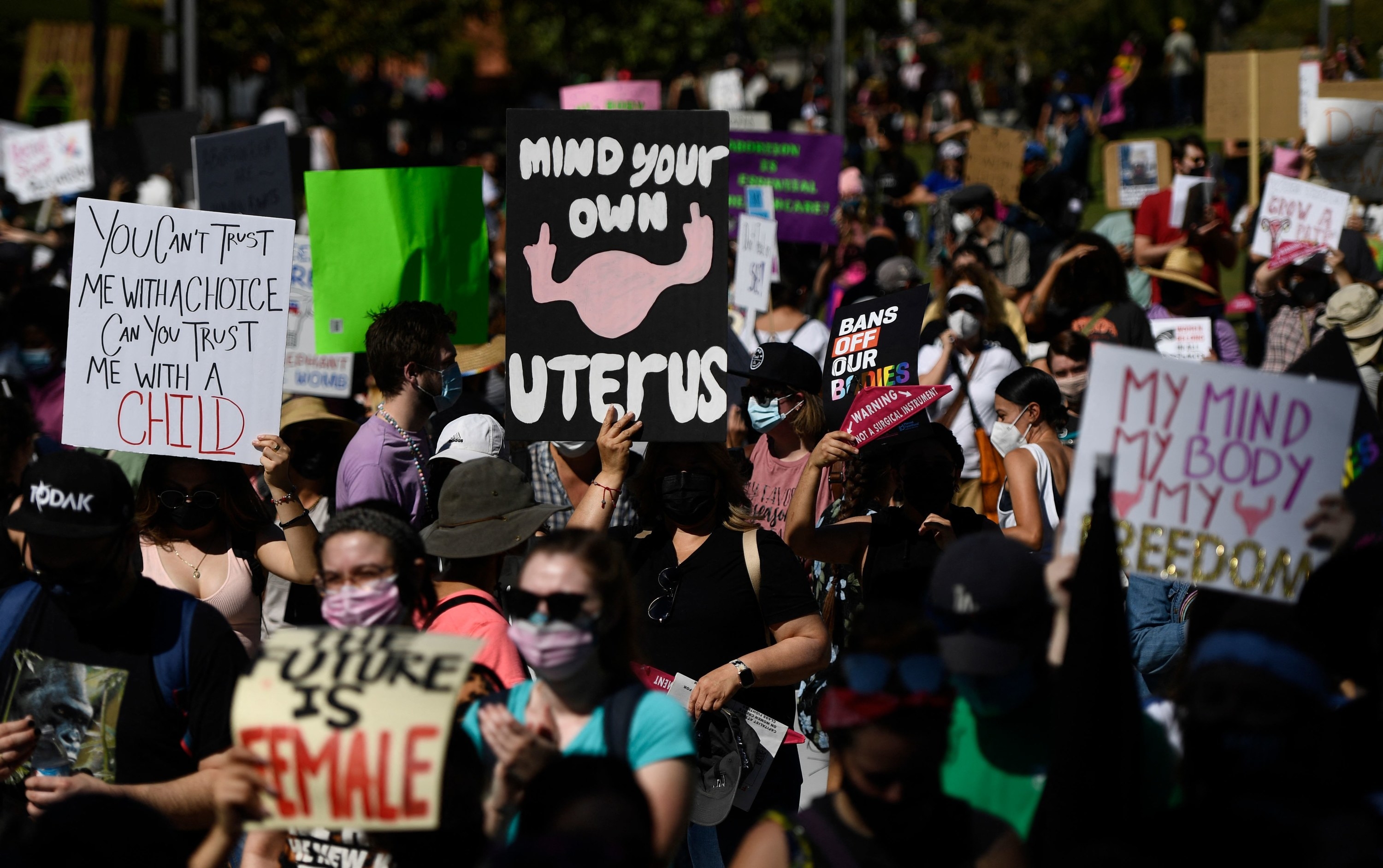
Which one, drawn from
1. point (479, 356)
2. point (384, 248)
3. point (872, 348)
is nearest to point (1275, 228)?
point (872, 348)

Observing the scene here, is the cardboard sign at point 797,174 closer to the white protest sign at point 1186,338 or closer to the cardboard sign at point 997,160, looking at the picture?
the cardboard sign at point 997,160

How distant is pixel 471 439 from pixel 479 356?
76.3 inches

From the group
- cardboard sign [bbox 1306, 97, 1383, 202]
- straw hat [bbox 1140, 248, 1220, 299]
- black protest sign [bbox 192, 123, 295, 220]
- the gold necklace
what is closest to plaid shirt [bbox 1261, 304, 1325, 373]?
straw hat [bbox 1140, 248, 1220, 299]

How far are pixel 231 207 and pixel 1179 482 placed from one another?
17.6 ft

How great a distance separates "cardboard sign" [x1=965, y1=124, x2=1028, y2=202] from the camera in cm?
1180

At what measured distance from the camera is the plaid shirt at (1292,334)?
8195mm

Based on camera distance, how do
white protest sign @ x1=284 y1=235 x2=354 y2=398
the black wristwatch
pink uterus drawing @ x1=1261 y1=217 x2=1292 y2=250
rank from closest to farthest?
1. the black wristwatch
2. white protest sign @ x1=284 y1=235 x2=354 y2=398
3. pink uterus drawing @ x1=1261 y1=217 x2=1292 y2=250

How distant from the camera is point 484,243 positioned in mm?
6418

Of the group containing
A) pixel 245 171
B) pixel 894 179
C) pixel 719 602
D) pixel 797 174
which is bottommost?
pixel 719 602

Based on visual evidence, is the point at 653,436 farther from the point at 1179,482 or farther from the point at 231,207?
the point at 231,207

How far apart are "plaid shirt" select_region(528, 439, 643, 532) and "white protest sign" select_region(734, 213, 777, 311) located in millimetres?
2485

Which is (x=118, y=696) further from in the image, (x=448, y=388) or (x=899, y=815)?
(x=448, y=388)

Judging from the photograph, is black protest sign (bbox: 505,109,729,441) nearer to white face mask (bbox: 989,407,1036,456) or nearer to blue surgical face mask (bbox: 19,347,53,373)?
white face mask (bbox: 989,407,1036,456)

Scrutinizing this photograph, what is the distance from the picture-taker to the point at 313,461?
5.79 meters
